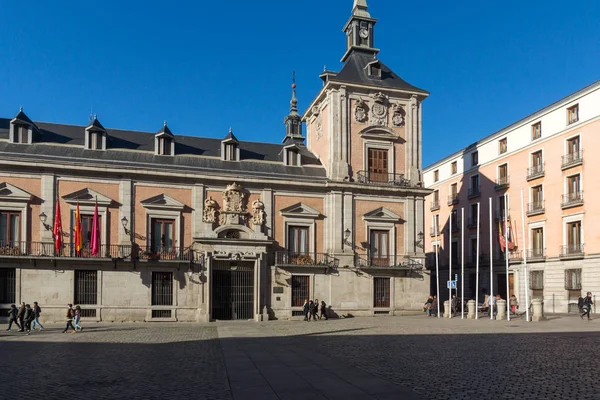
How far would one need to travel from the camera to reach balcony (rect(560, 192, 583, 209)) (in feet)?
121

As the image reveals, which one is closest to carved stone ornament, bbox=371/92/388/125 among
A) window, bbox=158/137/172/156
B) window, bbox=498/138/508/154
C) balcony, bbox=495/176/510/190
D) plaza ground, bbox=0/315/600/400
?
window, bbox=158/137/172/156

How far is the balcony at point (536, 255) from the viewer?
40.2 m

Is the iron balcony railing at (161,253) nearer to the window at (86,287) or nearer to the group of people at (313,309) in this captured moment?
the window at (86,287)

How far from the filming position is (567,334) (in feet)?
69.5

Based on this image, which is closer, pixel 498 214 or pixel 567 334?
pixel 567 334

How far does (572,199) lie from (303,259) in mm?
19389

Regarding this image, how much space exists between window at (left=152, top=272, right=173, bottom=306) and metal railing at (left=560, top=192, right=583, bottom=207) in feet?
87.2

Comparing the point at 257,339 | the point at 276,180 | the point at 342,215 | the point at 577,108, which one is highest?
the point at 577,108

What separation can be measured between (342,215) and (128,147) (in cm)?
1321

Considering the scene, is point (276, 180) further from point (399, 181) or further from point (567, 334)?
point (567, 334)

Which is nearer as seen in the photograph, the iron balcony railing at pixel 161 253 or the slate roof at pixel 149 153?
the iron balcony railing at pixel 161 253

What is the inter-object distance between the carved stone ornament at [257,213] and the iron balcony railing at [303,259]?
2.06 metres

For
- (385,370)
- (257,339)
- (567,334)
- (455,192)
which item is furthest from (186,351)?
(455,192)

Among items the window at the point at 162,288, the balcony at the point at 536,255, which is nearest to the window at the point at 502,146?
the balcony at the point at 536,255
